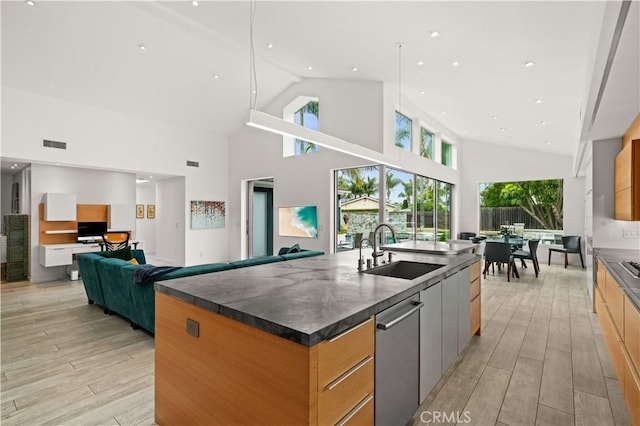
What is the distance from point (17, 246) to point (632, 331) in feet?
31.0

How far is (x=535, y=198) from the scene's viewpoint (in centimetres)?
872

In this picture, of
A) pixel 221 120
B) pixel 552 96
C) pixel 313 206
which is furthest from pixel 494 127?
pixel 221 120

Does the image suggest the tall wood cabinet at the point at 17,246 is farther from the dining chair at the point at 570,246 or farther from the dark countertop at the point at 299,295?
the dining chair at the point at 570,246

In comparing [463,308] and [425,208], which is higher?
[425,208]

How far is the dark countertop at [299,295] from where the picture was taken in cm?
129

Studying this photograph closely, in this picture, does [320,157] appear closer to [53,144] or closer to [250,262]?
[250,262]

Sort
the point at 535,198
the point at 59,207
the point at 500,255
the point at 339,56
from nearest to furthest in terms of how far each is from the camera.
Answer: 1. the point at 339,56
2. the point at 500,255
3. the point at 59,207
4. the point at 535,198

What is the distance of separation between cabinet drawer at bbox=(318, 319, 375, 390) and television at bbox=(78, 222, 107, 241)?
7599mm

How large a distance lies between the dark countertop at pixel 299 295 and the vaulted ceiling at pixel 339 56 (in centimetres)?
197

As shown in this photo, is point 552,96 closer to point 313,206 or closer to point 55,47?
point 313,206

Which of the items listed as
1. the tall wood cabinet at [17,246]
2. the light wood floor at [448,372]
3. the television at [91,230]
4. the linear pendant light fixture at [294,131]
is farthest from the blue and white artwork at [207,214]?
the linear pendant light fixture at [294,131]

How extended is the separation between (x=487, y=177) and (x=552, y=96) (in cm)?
493

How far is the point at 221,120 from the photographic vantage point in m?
8.30

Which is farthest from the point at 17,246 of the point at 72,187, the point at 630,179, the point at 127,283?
the point at 630,179
